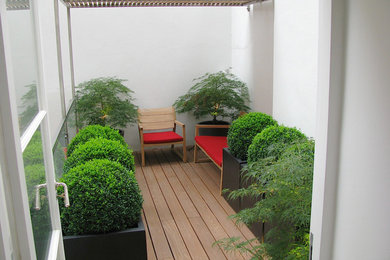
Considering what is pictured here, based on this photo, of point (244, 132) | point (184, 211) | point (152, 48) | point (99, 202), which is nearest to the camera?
point (99, 202)

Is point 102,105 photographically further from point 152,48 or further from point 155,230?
point 155,230

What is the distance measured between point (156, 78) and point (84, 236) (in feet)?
15.4

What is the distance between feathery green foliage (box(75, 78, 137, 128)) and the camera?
20.7ft

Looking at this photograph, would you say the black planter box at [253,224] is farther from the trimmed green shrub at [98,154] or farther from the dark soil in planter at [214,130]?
the dark soil in planter at [214,130]

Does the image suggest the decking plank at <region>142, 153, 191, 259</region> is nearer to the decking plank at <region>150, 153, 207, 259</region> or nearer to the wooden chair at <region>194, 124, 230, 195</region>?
the decking plank at <region>150, 153, 207, 259</region>

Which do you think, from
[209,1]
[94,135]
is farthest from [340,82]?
[209,1]

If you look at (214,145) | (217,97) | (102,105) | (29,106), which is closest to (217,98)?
(217,97)

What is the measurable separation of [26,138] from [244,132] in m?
3.36

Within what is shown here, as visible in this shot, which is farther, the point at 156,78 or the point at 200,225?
the point at 156,78

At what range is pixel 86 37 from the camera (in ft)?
22.5

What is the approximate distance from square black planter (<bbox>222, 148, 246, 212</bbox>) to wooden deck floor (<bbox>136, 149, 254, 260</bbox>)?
135 mm

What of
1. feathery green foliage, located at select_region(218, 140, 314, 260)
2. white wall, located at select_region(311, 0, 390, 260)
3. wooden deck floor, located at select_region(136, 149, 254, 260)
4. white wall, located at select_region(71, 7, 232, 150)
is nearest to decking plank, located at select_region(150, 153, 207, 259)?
wooden deck floor, located at select_region(136, 149, 254, 260)

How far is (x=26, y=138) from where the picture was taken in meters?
1.52

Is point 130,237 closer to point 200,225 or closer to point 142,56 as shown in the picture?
point 200,225
